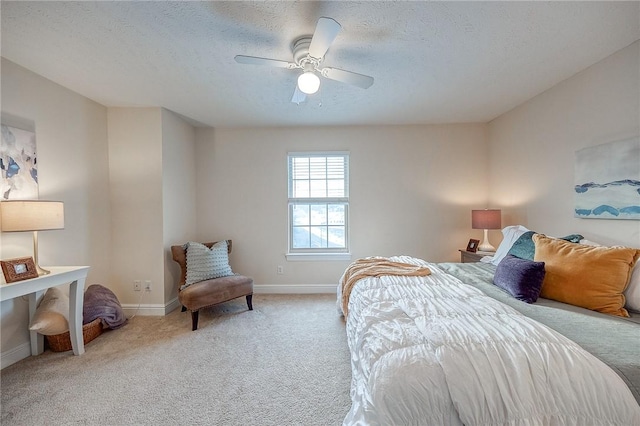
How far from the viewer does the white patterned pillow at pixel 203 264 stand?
10.1 ft

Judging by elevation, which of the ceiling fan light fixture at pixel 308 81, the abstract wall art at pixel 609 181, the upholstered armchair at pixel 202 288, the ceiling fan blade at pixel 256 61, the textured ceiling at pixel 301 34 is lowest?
the upholstered armchair at pixel 202 288

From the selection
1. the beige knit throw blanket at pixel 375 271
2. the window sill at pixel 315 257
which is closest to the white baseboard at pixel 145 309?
the window sill at pixel 315 257

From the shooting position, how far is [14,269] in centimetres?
186

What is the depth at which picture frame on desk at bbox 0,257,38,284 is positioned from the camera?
1.81 meters

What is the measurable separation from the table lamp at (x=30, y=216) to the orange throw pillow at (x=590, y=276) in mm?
3754

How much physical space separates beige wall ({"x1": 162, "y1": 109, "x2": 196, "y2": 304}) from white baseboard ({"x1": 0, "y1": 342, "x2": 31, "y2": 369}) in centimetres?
115

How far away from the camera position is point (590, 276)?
5.35 ft

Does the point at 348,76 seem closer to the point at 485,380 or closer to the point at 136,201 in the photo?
the point at 485,380

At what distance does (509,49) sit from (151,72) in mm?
3004

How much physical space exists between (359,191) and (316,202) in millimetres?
670

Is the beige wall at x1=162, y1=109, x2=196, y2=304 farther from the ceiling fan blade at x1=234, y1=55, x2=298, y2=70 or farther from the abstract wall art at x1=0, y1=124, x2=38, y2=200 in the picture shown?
the ceiling fan blade at x1=234, y1=55, x2=298, y2=70

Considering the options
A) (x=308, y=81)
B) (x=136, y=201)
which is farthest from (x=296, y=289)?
(x=308, y=81)

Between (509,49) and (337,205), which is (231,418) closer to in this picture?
(337,205)

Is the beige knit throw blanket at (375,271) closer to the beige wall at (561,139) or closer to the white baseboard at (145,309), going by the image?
the beige wall at (561,139)
